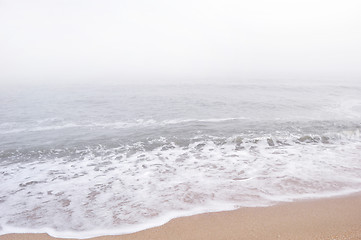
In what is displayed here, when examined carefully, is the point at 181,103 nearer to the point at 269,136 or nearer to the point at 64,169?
the point at 269,136

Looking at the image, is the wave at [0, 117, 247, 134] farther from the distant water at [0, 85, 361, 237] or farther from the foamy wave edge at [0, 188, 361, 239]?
the foamy wave edge at [0, 188, 361, 239]

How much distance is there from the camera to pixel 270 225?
4820 millimetres

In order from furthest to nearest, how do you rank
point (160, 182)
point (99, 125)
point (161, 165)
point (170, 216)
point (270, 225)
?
point (99, 125), point (161, 165), point (160, 182), point (170, 216), point (270, 225)

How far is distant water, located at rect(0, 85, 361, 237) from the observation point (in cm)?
571

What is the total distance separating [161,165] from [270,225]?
4846mm

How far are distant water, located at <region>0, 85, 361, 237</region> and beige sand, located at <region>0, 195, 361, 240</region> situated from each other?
0.30 meters

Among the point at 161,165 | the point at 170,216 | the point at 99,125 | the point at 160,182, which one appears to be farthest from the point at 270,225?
the point at 99,125

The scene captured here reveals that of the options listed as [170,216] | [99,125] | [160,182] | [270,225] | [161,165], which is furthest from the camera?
[99,125]

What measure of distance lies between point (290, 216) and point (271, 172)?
101 inches

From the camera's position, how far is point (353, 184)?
648 centimetres

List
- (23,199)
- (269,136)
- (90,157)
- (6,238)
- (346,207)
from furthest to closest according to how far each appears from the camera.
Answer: (269,136) < (90,157) < (23,199) < (346,207) < (6,238)

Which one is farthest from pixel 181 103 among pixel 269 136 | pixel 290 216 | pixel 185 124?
pixel 290 216

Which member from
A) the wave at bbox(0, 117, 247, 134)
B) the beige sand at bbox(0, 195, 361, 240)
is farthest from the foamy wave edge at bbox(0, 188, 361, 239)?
the wave at bbox(0, 117, 247, 134)

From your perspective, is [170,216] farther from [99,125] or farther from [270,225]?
[99,125]
